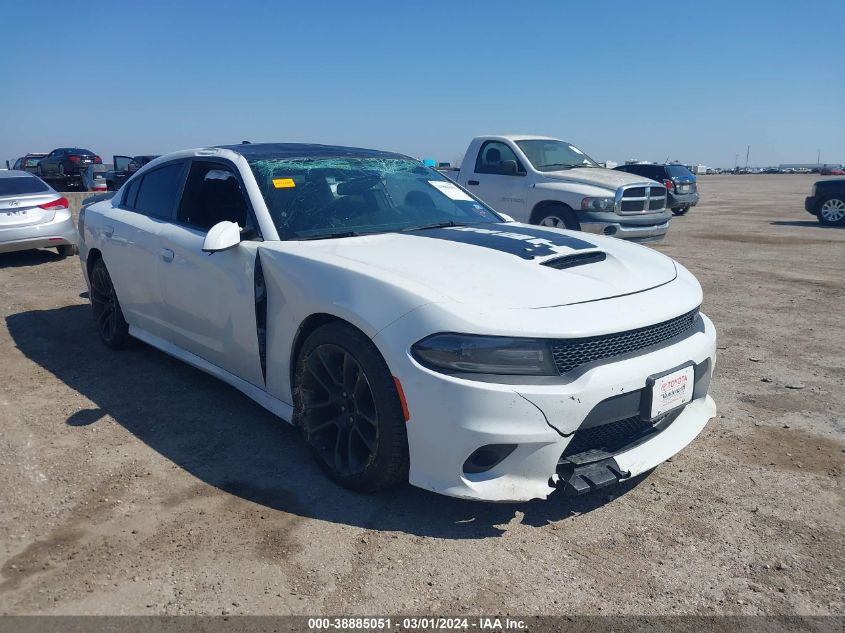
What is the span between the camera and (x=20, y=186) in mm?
9828

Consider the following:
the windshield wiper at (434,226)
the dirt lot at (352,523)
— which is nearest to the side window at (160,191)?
the dirt lot at (352,523)

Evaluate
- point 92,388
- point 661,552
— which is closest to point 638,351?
point 661,552

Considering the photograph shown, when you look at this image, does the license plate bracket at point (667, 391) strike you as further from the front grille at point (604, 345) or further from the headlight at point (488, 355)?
the headlight at point (488, 355)

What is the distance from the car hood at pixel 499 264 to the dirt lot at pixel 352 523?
97 cm

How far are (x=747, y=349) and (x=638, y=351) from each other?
3.11 meters

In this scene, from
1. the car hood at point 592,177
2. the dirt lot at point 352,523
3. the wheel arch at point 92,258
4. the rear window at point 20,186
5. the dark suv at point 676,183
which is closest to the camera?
the dirt lot at point 352,523

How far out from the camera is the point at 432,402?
2746mm

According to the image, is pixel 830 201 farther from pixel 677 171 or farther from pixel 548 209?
pixel 548 209

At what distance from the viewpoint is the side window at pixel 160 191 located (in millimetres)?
4648

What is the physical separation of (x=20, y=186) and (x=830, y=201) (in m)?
16.2

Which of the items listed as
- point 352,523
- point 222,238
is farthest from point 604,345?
point 222,238

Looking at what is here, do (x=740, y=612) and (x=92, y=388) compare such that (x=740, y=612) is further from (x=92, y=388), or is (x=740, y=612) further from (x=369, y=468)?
(x=92, y=388)

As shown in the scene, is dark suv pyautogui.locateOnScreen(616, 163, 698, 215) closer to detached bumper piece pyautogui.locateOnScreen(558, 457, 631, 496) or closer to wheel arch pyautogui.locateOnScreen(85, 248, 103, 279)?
wheel arch pyautogui.locateOnScreen(85, 248, 103, 279)

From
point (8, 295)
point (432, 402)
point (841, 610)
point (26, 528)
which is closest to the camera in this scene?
point (841, 610)
